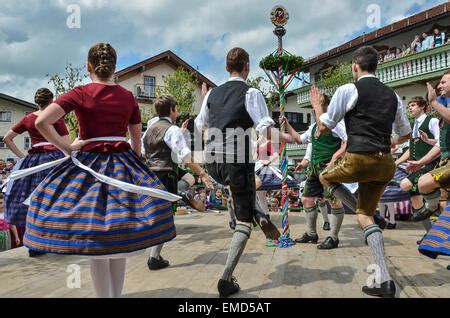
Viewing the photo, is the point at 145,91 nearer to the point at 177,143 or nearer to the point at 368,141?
the point at 177,143

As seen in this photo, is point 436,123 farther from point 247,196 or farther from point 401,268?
point 247,196

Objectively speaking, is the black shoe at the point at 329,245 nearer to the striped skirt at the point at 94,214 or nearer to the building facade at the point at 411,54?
the striped skirt at the point at 94,214

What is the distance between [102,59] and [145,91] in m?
29.6

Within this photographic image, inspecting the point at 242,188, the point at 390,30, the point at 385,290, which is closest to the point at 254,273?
the point at 242,188

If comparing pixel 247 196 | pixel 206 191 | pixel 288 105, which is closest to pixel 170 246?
pixel 247 196

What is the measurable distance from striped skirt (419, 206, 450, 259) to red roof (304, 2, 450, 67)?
16.9 meters

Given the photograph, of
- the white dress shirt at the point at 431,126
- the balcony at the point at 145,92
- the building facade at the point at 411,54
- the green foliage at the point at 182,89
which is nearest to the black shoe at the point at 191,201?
the white dress shirt at the point at 431,126

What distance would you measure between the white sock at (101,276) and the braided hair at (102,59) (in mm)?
1243

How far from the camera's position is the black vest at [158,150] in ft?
14.0

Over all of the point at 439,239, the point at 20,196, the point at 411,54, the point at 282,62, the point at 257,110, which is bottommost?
the point at 439,239

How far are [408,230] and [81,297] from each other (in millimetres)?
5722

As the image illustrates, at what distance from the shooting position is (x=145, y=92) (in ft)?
102

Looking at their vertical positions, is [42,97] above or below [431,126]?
above

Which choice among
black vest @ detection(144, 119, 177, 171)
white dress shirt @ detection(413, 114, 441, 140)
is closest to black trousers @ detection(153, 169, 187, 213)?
black vest @ detection(144, 119, 177, 171)
